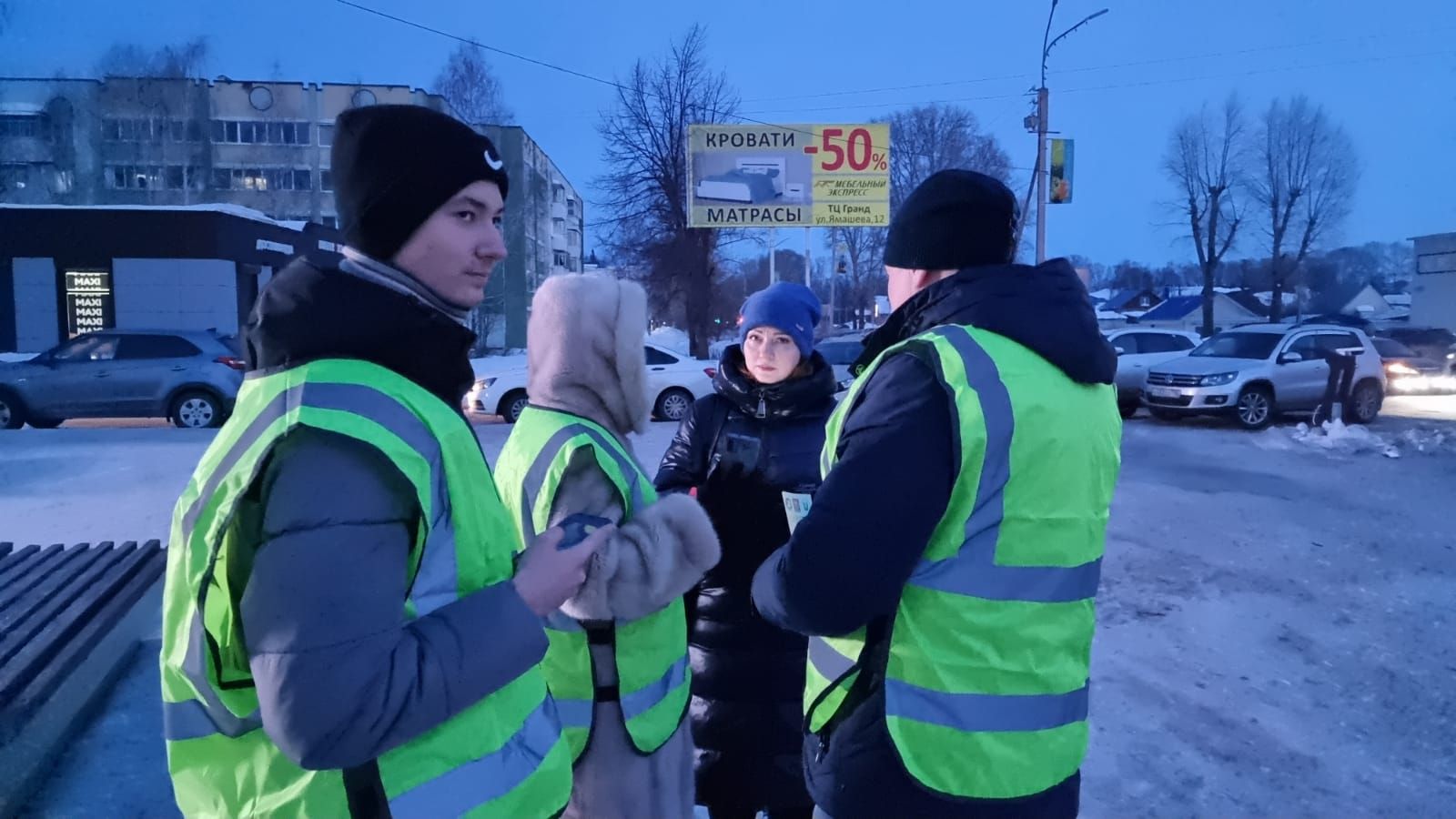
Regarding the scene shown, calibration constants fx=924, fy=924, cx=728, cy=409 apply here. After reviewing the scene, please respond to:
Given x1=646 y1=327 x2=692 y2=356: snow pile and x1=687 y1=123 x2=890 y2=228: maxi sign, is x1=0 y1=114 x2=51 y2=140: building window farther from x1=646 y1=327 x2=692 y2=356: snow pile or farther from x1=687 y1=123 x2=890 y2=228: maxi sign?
x1=687 y1=123 x2=890 y2=228: maxi sign

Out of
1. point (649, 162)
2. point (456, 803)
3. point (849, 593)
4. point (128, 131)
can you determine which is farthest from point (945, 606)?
point (128, 131)

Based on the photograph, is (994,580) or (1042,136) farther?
(1042,136)

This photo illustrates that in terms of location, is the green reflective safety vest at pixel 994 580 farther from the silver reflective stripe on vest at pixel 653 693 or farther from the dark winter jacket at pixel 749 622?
the dark winter jacket at pixel 749 622

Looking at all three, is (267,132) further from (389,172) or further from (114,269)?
(389,172)

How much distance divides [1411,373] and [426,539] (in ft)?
95.4

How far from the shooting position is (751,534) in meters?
2.90

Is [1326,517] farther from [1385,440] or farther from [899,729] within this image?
[899,729]

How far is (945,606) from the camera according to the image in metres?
1.61

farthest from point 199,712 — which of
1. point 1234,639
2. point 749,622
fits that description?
point 1234,639

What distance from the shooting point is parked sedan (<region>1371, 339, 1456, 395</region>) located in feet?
75.9

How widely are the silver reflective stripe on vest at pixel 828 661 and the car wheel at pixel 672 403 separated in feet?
42.4

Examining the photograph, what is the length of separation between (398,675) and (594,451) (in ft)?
3.30

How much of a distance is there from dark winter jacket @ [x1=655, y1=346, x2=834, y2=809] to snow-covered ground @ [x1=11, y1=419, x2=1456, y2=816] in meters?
1.24

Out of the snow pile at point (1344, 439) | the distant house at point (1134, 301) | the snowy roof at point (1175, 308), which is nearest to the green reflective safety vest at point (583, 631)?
the snow pile at point (1344, 439)
